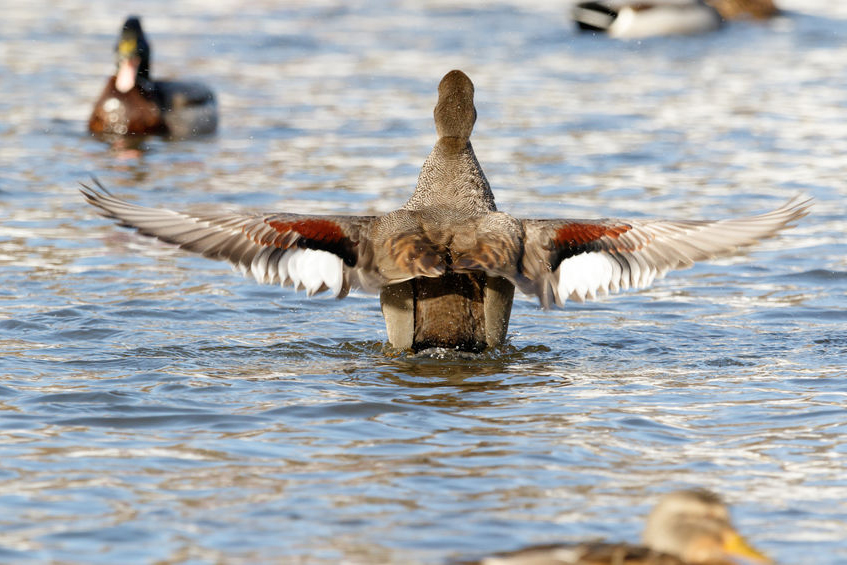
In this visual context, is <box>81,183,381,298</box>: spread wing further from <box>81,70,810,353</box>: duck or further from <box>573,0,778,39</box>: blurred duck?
<box>573,0,778,39</box>: blurred duck

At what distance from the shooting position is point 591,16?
2119 cm

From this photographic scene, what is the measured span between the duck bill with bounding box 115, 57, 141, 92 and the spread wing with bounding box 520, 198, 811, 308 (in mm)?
8366

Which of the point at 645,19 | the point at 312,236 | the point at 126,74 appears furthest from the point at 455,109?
the point at 645,19

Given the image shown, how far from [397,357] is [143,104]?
7903mm

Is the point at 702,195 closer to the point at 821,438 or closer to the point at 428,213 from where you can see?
the point at 428,213

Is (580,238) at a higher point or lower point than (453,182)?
lower

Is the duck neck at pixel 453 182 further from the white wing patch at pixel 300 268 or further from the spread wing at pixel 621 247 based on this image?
the white wing patch at pixel 300 268

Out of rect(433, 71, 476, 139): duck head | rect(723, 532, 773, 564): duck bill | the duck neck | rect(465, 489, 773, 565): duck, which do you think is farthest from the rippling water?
rect(433, 71, 476, 139): duck head

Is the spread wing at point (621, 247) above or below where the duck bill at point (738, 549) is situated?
above

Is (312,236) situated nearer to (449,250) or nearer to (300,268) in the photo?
(300,268)

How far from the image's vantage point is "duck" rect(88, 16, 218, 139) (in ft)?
47.8

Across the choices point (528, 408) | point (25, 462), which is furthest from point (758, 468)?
point (25, 462)

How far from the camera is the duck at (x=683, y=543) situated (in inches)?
169

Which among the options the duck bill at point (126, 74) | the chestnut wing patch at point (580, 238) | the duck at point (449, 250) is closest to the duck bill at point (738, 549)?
the duck at point (449, 250)
